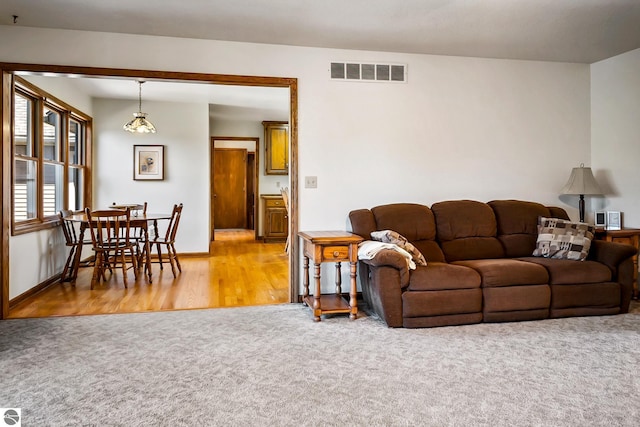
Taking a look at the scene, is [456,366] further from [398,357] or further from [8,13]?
[8,13]

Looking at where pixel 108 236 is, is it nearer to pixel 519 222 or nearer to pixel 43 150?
pixel 43 150

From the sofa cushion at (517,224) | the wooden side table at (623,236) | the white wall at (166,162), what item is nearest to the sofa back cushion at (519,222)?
the sofa cushion at (517,224)

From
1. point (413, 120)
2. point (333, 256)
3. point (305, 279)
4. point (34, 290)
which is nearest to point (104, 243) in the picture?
point (34, 290)

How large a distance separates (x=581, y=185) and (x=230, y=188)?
816 cm

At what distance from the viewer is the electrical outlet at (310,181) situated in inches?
162

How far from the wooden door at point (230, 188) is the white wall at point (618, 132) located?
25.4 feet

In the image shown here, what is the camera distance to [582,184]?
173 inches

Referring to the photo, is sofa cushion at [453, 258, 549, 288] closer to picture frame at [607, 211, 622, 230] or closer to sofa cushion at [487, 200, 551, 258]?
sofa cushion at [487, 200, 551, 258]

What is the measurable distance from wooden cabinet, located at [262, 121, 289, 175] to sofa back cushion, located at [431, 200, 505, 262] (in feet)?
16.6

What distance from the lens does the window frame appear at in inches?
162

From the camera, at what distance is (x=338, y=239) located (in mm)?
3434

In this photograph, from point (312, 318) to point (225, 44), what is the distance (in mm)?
2479

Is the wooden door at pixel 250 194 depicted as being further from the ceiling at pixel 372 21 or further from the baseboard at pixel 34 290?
the ceiling at pixel 372 21

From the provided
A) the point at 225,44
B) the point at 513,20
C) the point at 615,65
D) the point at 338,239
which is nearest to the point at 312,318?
the point at 338,239
